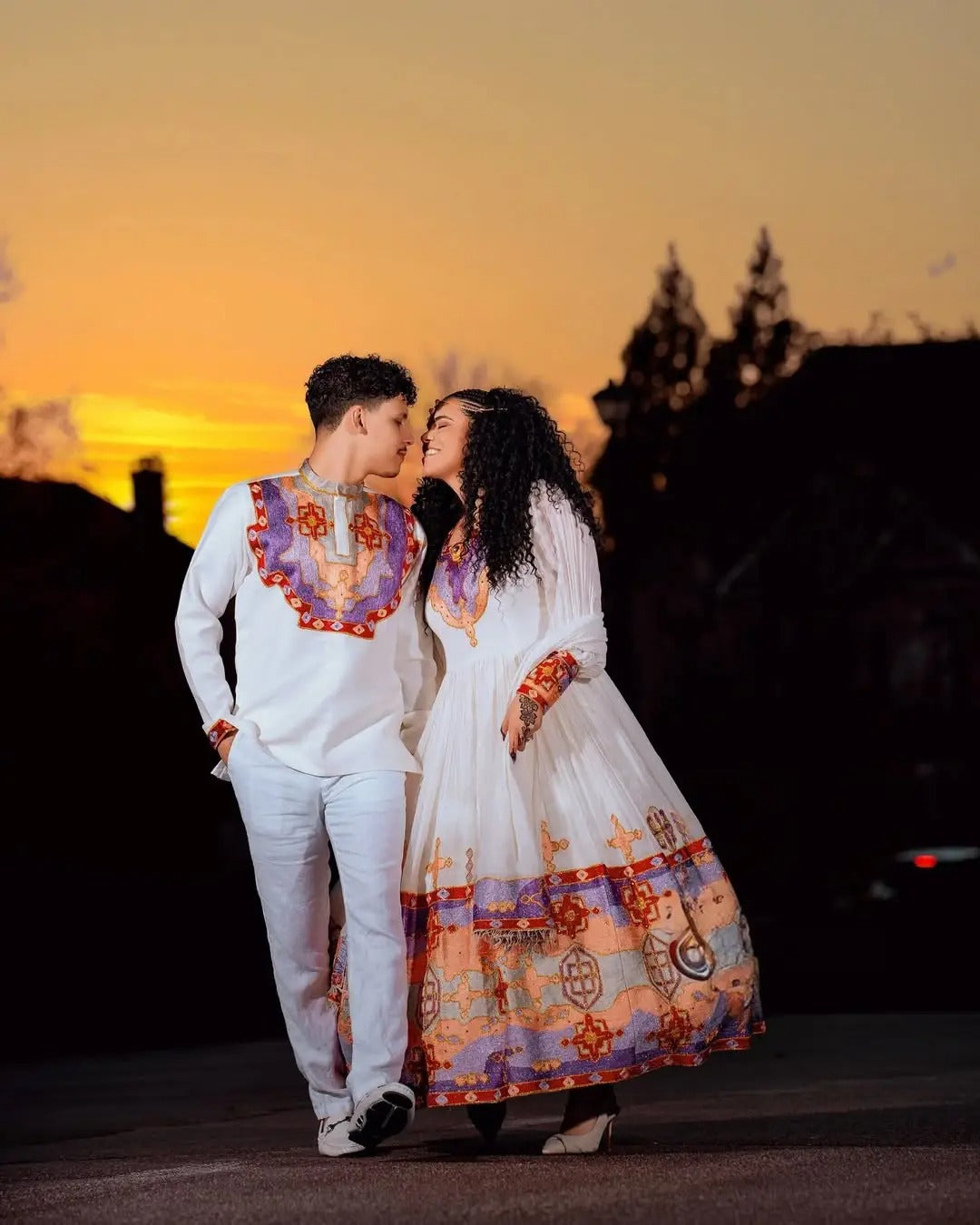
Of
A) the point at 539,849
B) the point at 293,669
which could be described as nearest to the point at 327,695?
the point at 293,669

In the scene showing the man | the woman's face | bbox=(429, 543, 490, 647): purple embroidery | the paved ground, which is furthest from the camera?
the woman's face

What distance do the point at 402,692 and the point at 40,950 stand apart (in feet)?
54.5

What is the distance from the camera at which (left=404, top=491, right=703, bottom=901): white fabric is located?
23.3 feet

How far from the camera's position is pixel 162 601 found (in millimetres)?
37969

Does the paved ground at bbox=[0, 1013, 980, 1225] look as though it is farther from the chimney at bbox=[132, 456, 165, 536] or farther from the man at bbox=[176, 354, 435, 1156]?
the chimney at bbox=[132, 456, 165, 536]

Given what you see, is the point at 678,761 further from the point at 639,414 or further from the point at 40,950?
the point at 40,950

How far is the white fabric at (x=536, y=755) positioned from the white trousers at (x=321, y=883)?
165 millimetres

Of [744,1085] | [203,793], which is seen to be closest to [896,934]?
[203,793]

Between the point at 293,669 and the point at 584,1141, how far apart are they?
156 centimetres

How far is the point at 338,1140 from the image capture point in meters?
6.91

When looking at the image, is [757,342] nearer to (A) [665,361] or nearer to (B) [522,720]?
(A) [665,361]

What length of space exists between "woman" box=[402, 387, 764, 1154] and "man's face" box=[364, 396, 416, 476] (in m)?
0.13

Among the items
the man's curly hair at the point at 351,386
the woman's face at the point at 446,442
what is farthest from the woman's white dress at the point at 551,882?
the man's curly hair at the point at 351,386

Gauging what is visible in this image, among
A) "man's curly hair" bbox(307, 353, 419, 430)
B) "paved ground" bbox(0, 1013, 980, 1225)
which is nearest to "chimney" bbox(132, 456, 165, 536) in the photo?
"paved ground" bbox(0, 1013, 980, 1225)
